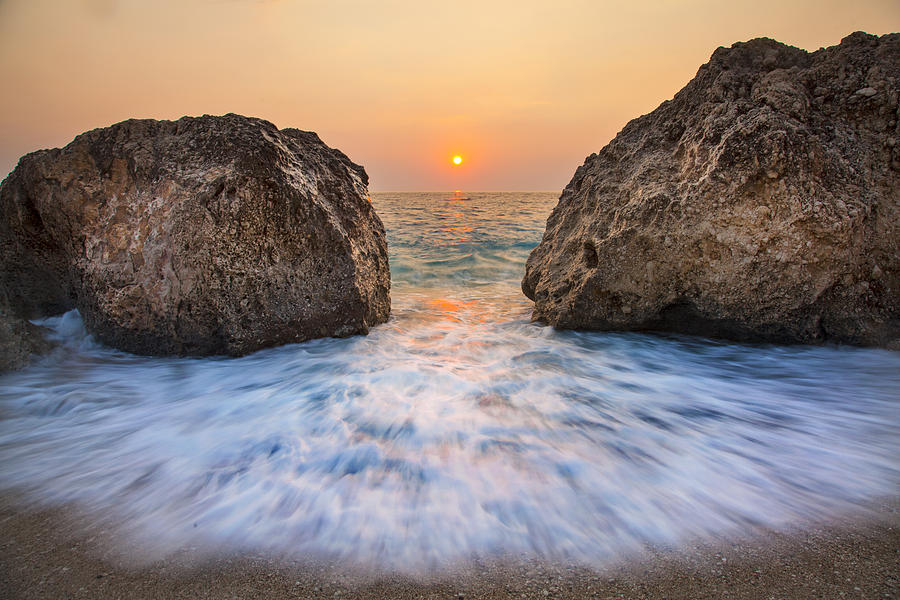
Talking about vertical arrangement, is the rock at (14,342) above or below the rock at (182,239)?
below

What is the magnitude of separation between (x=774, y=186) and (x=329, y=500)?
322 cm

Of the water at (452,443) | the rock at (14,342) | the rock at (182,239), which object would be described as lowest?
the water at (452,443)

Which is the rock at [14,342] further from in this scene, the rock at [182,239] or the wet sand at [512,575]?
the wet sand at [512,575]

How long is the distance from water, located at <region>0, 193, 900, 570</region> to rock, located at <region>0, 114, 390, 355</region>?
0.27 metres

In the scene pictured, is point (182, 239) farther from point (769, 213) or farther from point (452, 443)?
point (769, 213)

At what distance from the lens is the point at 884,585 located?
113 centimetres

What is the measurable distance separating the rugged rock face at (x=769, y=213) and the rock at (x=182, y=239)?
232 cm

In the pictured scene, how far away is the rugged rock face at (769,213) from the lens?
2.82 meters

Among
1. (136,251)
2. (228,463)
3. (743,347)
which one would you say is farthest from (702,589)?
(136,251)

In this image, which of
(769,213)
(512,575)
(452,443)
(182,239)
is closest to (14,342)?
(182,239)

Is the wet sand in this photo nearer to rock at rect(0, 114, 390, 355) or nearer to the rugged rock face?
rock at rect(0, 114, 390, 355)

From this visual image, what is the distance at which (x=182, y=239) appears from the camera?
2.92 metres

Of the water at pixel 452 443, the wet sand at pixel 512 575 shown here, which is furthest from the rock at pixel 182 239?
the wet sand at pixel 512 575

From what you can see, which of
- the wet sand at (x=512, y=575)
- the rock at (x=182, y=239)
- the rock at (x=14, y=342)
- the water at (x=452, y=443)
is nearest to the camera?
the wet sand at (x=512, y=575)
